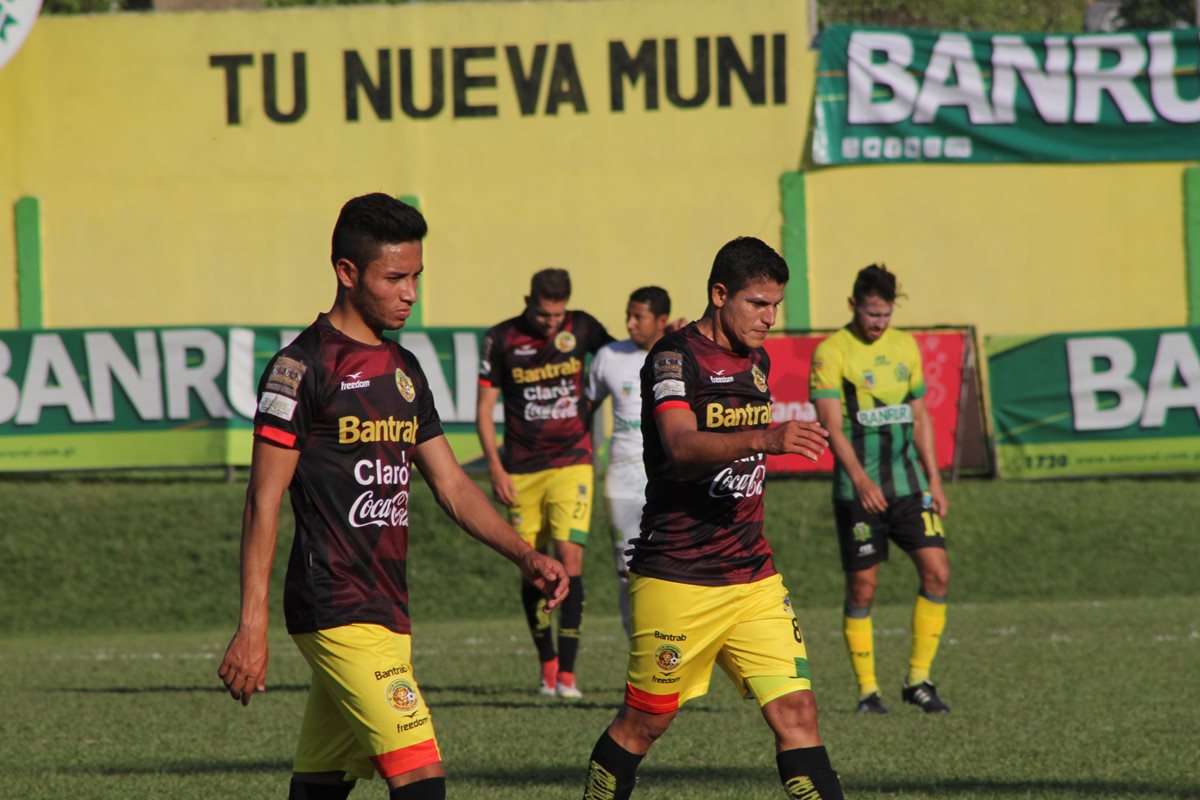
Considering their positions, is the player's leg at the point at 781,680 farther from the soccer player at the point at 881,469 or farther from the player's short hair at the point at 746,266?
the soccer player at the point at 881,469

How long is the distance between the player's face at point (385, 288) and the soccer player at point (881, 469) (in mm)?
4794

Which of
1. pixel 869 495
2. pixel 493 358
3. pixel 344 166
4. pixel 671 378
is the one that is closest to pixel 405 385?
pixel 671 378

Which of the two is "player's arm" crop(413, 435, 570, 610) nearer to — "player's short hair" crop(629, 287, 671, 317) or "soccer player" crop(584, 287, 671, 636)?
"player's short hair" crop(629, 287, 671, 317)

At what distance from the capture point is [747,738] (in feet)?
28.1

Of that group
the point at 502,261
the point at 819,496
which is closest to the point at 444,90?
the point at 502,261

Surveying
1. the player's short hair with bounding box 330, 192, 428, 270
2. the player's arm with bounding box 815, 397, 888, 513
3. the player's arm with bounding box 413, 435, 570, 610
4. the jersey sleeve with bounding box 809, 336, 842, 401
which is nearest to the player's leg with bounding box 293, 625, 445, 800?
the player's arm with bounding box 413, 435, 570, 610

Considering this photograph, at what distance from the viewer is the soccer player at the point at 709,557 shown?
570 cm

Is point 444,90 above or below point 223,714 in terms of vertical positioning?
above

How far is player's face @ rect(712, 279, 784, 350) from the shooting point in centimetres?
580

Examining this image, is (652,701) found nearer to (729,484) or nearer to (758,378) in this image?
(729,484)

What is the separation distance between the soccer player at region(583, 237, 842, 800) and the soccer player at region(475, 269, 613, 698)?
5024mm

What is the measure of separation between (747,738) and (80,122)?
15.2 meters

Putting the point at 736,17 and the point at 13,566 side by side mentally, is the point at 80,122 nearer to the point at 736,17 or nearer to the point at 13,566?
the point at 13,566

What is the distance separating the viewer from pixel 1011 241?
67.0 ft
